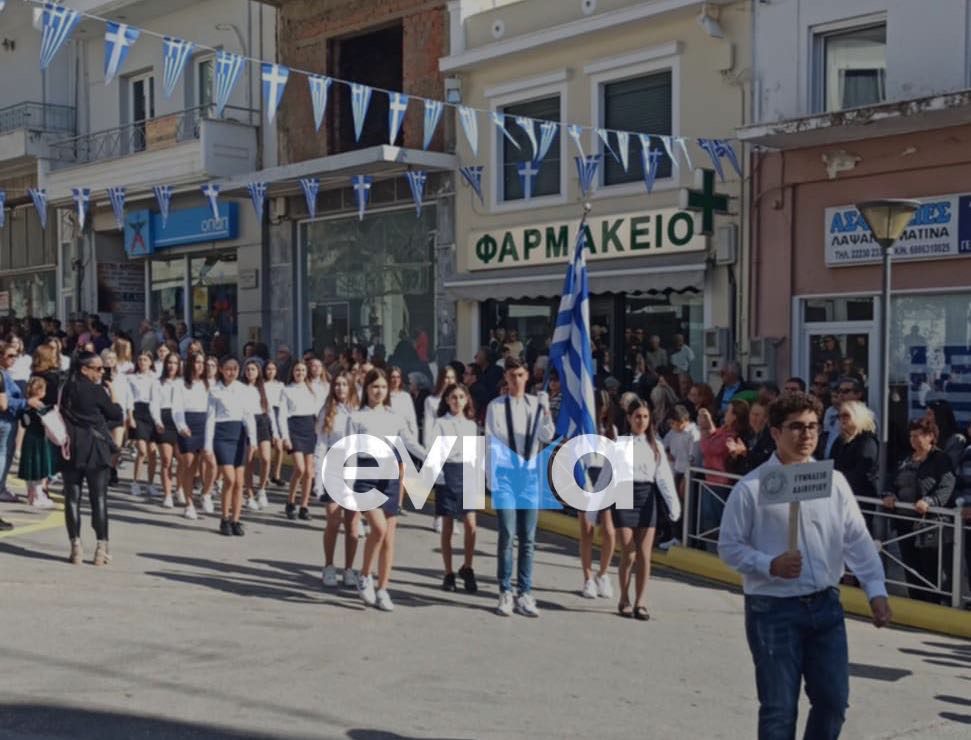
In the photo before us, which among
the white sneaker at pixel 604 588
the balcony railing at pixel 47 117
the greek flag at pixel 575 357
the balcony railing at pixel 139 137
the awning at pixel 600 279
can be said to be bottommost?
the white sneaker at pixel 604 588

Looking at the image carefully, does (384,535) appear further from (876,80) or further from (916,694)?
(876,80)

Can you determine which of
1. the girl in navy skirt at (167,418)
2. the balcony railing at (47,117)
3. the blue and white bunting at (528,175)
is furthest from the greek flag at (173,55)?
the balcony railing at (47,117)

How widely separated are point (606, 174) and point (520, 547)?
928 centimetres

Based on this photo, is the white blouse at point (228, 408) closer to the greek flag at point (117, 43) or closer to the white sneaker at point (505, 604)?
the greek flag at point (117, 43)

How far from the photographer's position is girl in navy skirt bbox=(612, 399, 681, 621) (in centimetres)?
938

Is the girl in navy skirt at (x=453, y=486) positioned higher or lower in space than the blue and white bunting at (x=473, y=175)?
lower

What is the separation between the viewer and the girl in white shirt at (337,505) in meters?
9.69

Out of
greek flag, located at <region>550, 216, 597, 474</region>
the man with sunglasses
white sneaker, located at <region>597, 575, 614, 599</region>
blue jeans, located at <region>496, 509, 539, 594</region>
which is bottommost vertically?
white sneaker, located at <region>597, 575, 614, 599</region>

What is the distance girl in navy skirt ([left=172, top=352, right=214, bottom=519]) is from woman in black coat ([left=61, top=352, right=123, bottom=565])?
2519mm

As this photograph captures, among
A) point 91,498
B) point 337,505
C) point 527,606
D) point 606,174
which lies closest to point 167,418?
point 91,498

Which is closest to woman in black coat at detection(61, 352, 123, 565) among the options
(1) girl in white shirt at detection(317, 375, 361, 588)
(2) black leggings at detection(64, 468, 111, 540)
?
(2) black leggings at detection(64, 468, 111, 540)

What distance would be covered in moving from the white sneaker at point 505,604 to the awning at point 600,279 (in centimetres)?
771

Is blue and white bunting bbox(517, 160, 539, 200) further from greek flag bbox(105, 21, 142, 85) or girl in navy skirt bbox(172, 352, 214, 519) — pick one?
greek flag bbox(105, 21, 142, 85)

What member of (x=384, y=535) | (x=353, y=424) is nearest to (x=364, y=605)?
(x=384, y=535)
